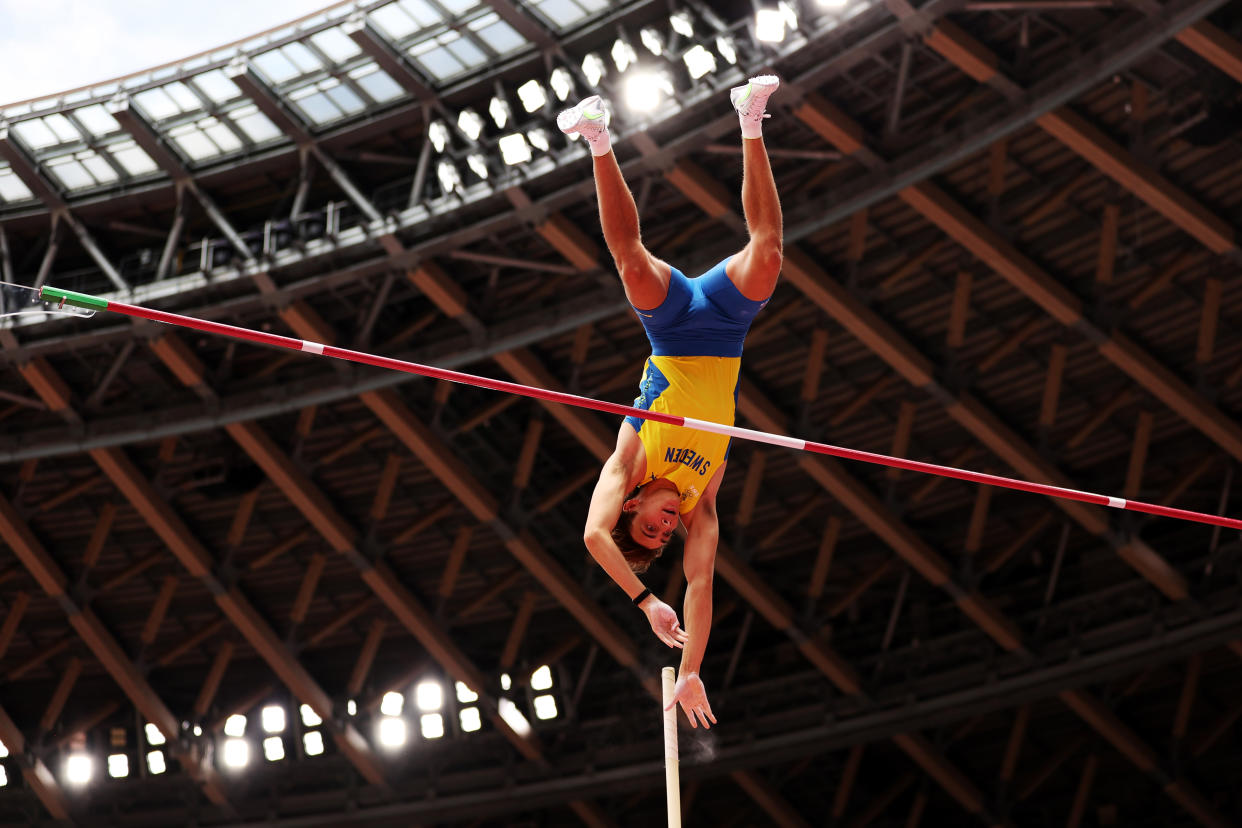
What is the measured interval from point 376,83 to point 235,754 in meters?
13.9

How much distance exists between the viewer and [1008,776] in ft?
83.3

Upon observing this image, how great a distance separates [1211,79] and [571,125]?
11829 mm

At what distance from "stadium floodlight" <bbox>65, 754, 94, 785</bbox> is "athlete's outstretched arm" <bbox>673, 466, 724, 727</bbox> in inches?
906

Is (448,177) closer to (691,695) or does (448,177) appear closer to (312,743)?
(691,695)

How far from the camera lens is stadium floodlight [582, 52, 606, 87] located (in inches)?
778

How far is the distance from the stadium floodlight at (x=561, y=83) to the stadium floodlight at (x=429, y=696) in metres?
12.6

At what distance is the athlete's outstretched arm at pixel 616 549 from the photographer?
27.4 ft

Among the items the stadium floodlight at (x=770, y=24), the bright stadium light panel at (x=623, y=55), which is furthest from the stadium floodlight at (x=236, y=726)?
the stadium floodlight at (x=770, y=24)

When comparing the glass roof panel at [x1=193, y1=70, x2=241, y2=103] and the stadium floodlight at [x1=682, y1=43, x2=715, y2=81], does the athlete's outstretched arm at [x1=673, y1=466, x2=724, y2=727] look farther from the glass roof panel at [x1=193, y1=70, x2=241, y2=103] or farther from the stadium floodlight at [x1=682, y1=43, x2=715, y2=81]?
the glass roof panel at [x1=193, y1=70, x2=241, y2=103]

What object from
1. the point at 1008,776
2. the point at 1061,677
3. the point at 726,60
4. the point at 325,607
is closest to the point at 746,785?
the point at 1008,776

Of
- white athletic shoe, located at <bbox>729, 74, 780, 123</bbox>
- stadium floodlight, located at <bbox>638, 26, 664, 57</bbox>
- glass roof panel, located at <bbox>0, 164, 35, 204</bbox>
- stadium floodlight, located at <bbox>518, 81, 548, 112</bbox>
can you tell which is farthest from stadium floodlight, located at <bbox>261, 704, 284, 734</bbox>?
white athletic shoe, located at <bbox>729, 74, 780, 123</bbox>

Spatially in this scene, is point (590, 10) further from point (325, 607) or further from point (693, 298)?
point (325, 607)

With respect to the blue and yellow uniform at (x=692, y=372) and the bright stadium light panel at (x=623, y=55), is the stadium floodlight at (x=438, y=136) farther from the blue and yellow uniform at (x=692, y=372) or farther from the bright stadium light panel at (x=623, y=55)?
the blue and yellow uniform at (x=692, y=372)

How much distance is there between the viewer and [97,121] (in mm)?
22891
